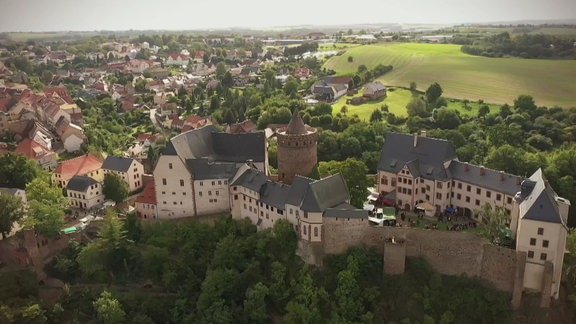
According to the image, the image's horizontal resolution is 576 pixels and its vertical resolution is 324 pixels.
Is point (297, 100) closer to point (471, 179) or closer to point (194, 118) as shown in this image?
point (194, 118)

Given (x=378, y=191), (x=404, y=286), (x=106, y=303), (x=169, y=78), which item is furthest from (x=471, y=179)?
(x=169, y=78)

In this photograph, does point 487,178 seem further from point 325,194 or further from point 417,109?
point 417,109

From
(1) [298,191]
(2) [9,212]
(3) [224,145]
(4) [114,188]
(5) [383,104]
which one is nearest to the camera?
(1) [298,191]

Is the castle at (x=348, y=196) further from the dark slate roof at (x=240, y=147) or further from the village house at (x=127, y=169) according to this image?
the village house at (x=127, y=169)

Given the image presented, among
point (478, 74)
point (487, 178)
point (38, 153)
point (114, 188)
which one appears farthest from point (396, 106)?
point (38, 153)

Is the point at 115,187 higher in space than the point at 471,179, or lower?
lower

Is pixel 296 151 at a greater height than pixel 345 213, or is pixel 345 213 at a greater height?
pixel 296 151

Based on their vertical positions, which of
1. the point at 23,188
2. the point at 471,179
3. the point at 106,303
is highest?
the point at 471,179
